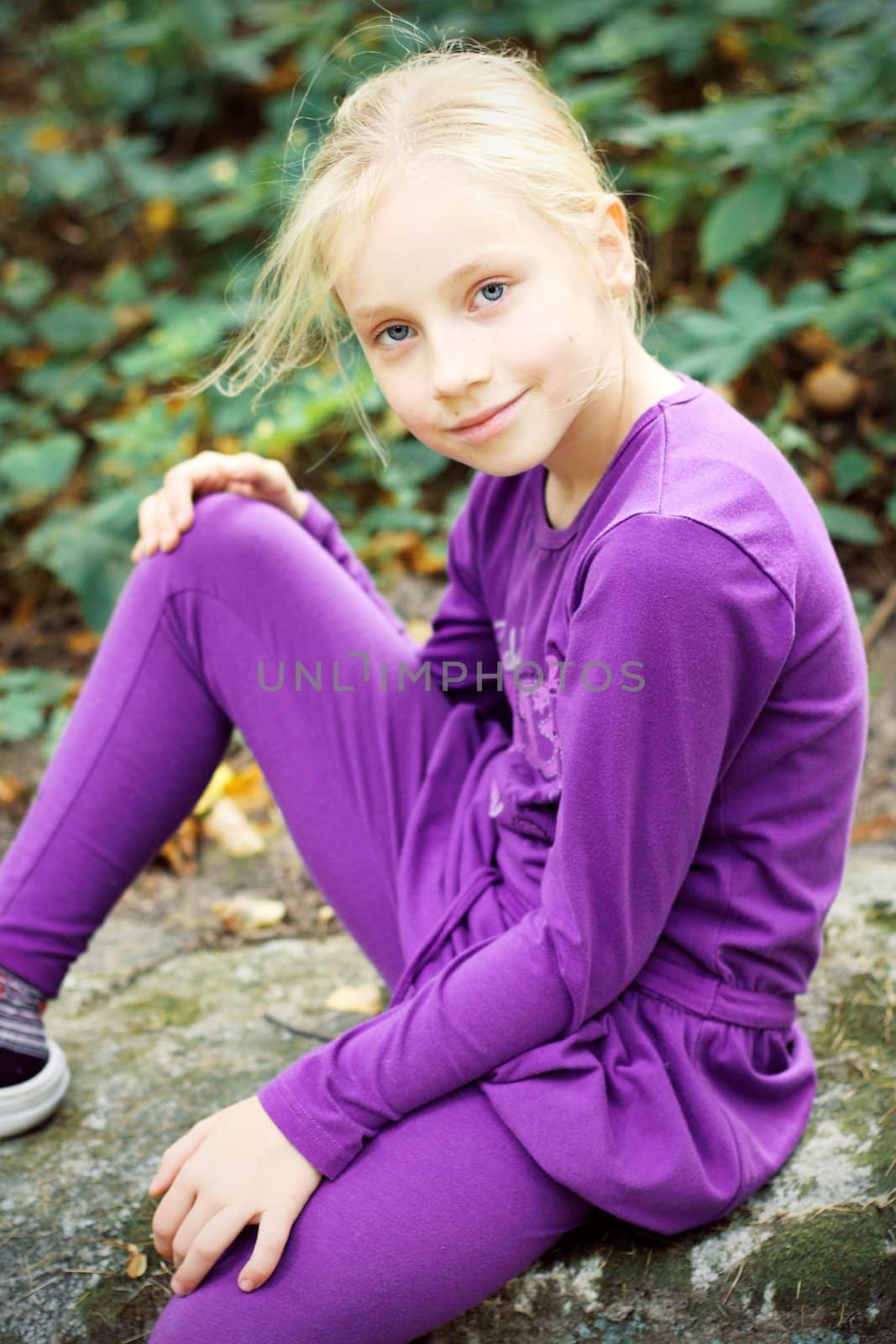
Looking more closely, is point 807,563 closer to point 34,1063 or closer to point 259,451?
point 34,1063

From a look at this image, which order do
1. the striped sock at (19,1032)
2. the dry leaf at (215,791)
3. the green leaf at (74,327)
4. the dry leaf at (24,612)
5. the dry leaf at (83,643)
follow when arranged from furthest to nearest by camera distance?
the green leaf at (74,327) < the dry leaf at (24,612) < the dry leaf at (83,643) < the dry leaf at (215,791) < the striped sock at (19,1032)

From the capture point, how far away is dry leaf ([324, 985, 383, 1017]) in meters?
1.67

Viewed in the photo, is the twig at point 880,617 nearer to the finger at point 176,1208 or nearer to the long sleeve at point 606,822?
the long sleeve at point 606,822

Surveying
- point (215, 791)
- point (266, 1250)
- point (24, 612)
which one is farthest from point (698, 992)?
point (24, 612)

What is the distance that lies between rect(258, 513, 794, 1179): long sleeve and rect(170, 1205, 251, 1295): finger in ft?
0.25

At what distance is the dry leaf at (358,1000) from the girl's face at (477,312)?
79cm

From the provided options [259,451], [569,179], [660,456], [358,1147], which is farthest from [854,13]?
[358,1147]

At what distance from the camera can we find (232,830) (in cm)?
217

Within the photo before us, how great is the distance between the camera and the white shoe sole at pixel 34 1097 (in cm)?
144

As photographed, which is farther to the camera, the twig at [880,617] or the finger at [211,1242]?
the twig at [880,617]

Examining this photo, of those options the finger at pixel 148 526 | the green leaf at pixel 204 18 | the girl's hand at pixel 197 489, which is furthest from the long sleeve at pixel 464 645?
the green leaf at pixel 204 18

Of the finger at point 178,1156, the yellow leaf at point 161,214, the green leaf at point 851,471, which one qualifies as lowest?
the green leaf at point 851,471

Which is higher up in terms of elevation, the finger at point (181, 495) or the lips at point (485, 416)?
the lips at point (485, 416)

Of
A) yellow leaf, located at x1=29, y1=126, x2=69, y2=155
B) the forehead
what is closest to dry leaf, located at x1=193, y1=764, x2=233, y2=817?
the forehead
